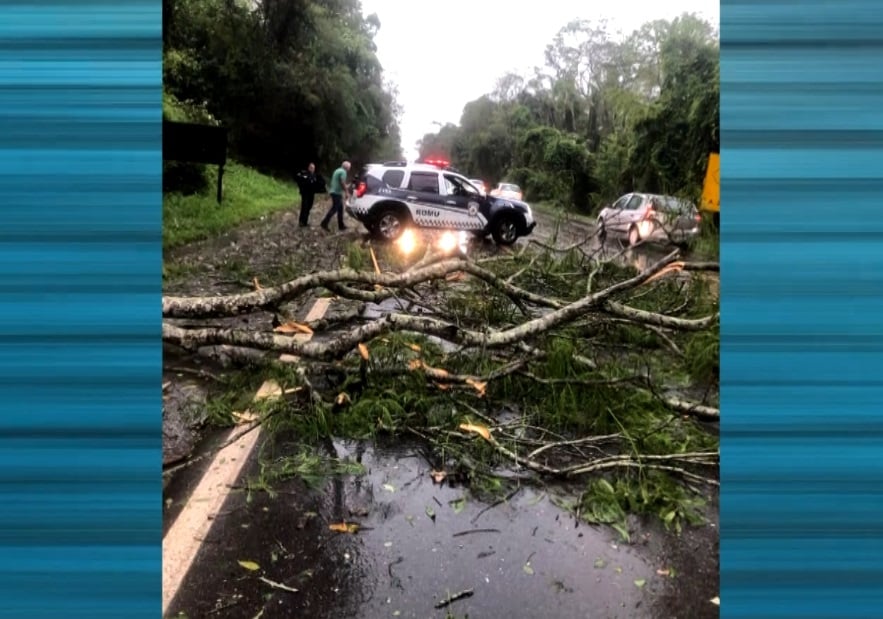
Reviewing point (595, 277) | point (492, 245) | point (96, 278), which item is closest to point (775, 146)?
point (96, 278)

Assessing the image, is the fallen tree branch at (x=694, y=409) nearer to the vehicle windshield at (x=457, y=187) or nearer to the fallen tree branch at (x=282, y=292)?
the fallen tree branch at (x=282, y=292)

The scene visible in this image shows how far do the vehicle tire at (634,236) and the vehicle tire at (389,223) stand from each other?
169 centimetres

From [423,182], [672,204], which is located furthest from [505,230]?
[672,204]

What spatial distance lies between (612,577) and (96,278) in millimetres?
2208

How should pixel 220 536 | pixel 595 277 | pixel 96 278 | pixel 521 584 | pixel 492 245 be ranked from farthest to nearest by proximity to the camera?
1. pixel 492 245
2. pixel 595 277
3. pixel 220 536
4. pixel 521 584
5. pixel 96 278

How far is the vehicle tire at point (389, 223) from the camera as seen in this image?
5.41 metres

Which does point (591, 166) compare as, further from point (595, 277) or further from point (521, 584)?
point (521, 584)

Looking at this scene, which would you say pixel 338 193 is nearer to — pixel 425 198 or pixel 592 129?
pixel 425 198

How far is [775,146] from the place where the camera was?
39.0 inches

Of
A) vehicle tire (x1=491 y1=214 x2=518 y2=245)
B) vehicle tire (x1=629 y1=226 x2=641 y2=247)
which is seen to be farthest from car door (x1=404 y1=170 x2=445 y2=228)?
vehicle tire (x1=629 y1=226 x2=641 y2=247)

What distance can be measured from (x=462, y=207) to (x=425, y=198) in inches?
17.6

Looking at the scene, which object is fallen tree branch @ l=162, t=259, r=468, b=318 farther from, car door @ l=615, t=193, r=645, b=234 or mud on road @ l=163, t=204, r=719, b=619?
car door @ l=615, t=193, r=645, b=234

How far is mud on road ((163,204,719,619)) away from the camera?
235 centimetres

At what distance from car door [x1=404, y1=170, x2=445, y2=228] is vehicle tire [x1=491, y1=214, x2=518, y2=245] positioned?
0.47 metres
